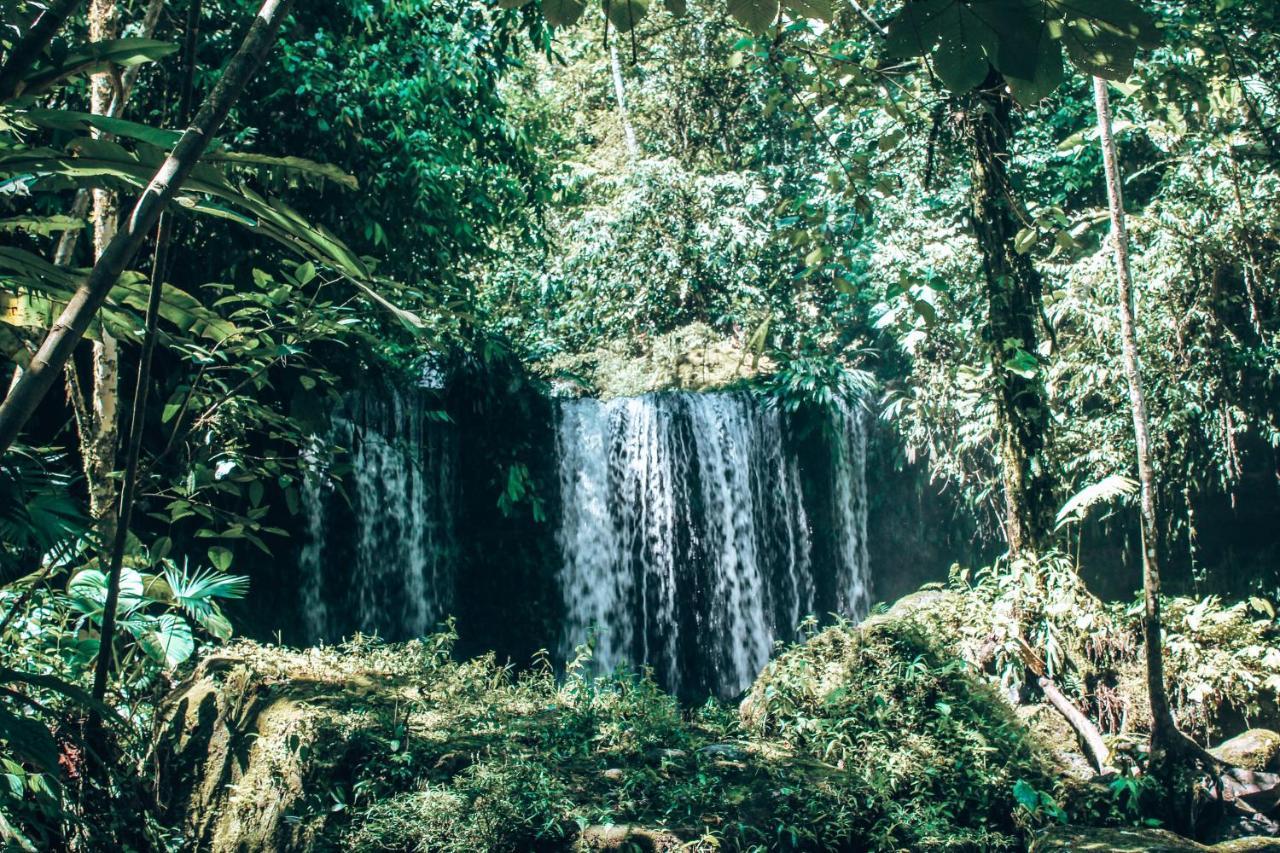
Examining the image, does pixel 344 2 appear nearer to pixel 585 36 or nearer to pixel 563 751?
pixel 563 751

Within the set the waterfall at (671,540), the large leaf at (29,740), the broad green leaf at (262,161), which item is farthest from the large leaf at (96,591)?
the waterfall at (671,540)

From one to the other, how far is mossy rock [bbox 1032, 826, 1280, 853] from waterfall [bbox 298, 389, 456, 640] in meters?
6.14

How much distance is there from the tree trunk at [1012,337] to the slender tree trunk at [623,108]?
372 inches

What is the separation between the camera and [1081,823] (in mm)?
4859

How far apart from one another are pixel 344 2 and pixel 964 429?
766 centimetres

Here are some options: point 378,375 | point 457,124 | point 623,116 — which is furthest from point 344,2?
point 623,116

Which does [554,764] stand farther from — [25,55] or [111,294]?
[25,55]

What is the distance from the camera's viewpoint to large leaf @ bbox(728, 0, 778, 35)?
4.68 feet

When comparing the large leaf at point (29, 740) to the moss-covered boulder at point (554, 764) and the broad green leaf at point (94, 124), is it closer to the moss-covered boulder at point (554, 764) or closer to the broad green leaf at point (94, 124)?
the broad green leaf at point (94, 124)

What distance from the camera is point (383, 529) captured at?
945 cm

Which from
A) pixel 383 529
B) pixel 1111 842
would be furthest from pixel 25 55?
pixel 383 529

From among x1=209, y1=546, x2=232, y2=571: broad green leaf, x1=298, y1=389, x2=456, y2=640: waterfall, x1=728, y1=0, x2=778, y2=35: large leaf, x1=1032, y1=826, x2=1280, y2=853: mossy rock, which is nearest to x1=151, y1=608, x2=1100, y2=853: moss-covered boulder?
x1=1032, y1=826, x2=1280, y2=853: mossy rock

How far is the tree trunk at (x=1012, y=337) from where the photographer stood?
6445 millimetres

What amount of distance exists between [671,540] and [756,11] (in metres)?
9.65
